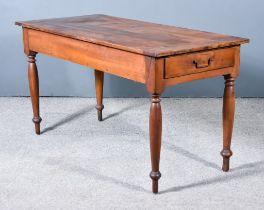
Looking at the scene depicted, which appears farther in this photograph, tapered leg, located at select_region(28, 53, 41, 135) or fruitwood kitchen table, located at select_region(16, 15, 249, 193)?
tapered leg, located at select_region(28, 53, 41, 135)

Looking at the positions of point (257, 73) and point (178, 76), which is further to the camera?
point (257, 73)

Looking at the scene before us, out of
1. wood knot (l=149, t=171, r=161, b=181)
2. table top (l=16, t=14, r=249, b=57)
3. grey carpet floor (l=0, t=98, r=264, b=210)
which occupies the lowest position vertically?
grey carpet floor (l=0, t=98, r=264, b=210)

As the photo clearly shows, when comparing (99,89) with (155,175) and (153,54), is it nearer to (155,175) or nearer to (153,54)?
(155,175)

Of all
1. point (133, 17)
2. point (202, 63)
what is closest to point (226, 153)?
point (202, 63)

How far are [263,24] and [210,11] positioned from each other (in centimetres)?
41

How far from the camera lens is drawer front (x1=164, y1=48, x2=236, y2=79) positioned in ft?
8.81

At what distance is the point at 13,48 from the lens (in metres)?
4.59

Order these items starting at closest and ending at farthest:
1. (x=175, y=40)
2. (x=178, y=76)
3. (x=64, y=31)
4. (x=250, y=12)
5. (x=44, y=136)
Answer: (x=178, y=76) < (x=175, y=40) < (x=64, y=31) < (x=44, y=136) < (x=250, y=12)

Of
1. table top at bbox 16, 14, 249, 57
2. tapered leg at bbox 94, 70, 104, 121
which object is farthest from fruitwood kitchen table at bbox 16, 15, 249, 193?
tapered leg at bbox 94, 70, 104, 121

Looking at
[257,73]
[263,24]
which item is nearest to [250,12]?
[263,24]

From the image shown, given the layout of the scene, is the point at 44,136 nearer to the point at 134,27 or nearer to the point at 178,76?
the point at 134,27

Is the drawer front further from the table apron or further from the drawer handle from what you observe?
the table apron

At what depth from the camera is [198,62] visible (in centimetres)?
277

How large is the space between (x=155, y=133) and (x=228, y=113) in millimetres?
466
